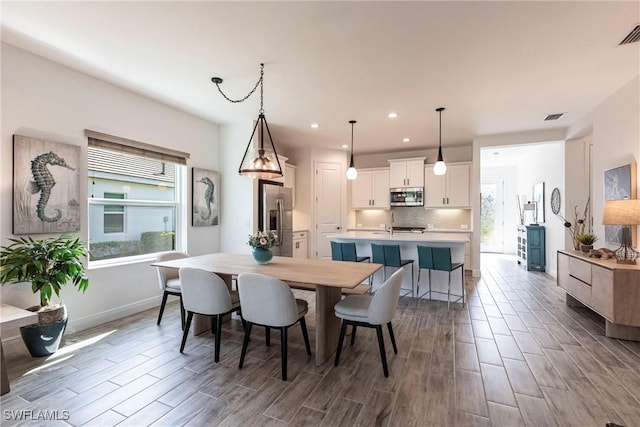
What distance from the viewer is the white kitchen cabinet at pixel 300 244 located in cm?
603

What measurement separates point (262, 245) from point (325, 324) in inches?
39.7

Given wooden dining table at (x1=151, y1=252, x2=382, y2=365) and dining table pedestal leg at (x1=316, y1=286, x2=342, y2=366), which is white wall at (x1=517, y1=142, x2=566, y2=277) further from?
dining table pedestal leg at (x1=316, y1=286, x2=342, y2=366)

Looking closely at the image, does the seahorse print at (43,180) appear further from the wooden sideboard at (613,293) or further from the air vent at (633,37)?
the wooden sideboard at (613,293)

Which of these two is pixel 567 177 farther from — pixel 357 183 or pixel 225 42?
pixel 225 42

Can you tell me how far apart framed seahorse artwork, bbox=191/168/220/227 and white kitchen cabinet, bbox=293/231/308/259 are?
1673 mm

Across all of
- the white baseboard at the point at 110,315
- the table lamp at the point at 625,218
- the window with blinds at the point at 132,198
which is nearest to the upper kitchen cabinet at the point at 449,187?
the table lamp at the point at 625,218

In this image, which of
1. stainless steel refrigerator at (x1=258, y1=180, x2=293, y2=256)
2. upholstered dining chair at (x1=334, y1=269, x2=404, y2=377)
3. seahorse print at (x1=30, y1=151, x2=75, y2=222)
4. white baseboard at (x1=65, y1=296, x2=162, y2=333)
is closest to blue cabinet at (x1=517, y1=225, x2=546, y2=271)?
stainless steel refrigerator at (x1=258, y1=180, x2=293, y2=256)

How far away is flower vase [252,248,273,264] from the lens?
3.02 meters

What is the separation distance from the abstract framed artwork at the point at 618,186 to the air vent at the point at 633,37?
1.40 metres

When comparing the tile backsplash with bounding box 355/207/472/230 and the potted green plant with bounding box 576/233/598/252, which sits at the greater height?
the tile backsplash with bounding box 355/207/472/230

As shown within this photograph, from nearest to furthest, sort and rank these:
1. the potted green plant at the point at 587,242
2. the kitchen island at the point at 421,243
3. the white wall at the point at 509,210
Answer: the potted green plant at the point at 587,242 < the kitchen island at the point at 421,243 < the white wall at the point at 509,210

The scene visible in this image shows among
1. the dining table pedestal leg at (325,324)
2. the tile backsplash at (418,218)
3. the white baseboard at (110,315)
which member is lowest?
the white baseboard at (110,315)

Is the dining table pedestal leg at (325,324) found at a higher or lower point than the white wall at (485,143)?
lower

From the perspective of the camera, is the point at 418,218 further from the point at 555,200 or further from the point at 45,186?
the point at 45,186
